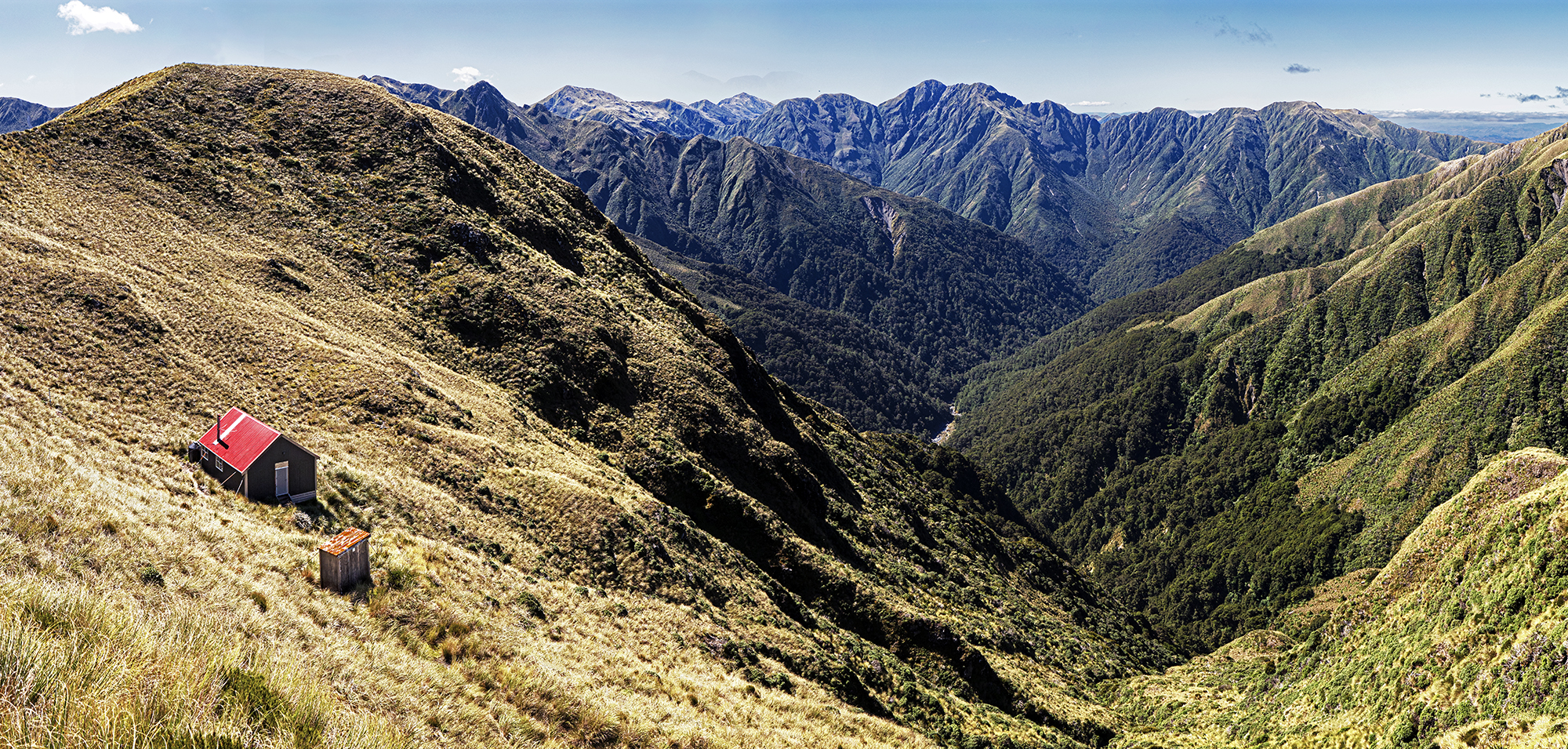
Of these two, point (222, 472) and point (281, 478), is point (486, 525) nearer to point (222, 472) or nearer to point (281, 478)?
point (281, 478)


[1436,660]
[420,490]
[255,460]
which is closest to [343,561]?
[255,460]

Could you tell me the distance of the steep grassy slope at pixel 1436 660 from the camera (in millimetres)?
38812

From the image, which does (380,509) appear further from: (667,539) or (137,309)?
(137,309)

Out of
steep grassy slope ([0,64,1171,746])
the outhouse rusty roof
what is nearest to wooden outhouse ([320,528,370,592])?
the outhouse rusty roof

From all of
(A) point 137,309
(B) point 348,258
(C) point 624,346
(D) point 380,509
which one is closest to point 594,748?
(D) point 380,509

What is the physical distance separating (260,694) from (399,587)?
1559cm

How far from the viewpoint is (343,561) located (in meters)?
20.2

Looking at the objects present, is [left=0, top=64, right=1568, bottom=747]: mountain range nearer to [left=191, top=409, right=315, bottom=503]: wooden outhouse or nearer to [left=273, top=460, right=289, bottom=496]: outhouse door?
[left=191, top=409, right=315, bottom=503]: wooden outhouse

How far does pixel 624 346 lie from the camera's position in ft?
204

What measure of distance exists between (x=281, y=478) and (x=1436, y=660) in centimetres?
6659

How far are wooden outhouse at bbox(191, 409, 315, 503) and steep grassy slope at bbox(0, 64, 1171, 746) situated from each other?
88 cm

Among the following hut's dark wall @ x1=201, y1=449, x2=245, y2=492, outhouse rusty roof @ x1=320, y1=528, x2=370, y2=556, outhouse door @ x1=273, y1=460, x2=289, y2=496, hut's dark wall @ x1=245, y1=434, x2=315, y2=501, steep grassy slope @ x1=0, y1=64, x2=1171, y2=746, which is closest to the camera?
steep grassy slope @ x1=0, y1=64, x2=1171, y2=746

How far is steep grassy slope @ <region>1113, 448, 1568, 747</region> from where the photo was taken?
3881 centimetres

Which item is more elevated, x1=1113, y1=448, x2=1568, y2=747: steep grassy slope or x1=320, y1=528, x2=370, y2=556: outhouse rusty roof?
x1=320, y1=528, x2=370, y2=556: outhouse rusty roof
